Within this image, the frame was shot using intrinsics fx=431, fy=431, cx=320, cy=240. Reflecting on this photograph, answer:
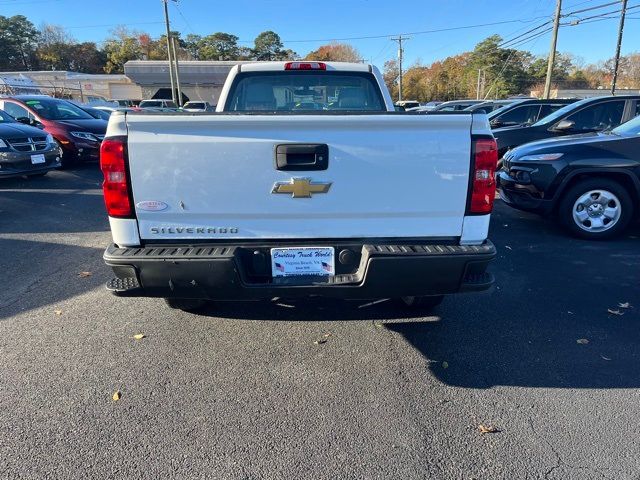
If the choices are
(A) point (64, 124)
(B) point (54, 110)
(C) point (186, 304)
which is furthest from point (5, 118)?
(C) point (186, 304)

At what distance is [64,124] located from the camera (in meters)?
10.9

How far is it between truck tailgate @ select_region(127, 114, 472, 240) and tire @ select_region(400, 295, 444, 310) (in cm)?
105

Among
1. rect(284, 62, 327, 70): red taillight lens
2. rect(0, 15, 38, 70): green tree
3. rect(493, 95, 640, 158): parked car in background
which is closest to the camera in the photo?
rect(284, 62, 327, 70): red taillight lens

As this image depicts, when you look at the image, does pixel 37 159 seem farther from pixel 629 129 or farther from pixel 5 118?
pixel 629 129

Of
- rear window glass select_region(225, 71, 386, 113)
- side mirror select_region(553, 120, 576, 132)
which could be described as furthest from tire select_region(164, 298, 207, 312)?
side mirror select_region(553, 120, 576, 132)

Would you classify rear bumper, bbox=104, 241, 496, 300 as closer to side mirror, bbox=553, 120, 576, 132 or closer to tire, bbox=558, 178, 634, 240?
tire, bbox=558, 178, 634, 240

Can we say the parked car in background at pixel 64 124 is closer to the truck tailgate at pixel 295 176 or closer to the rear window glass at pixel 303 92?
the rear window glass at pixel 303 92

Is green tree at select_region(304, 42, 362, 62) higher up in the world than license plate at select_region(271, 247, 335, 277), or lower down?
higher up

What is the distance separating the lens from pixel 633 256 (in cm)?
518

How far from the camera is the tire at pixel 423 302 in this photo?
3.59m

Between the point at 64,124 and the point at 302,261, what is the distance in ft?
35.4

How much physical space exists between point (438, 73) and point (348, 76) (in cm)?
8138

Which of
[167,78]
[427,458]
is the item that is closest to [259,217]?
[427,458]

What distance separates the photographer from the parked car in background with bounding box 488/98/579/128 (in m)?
11.0
